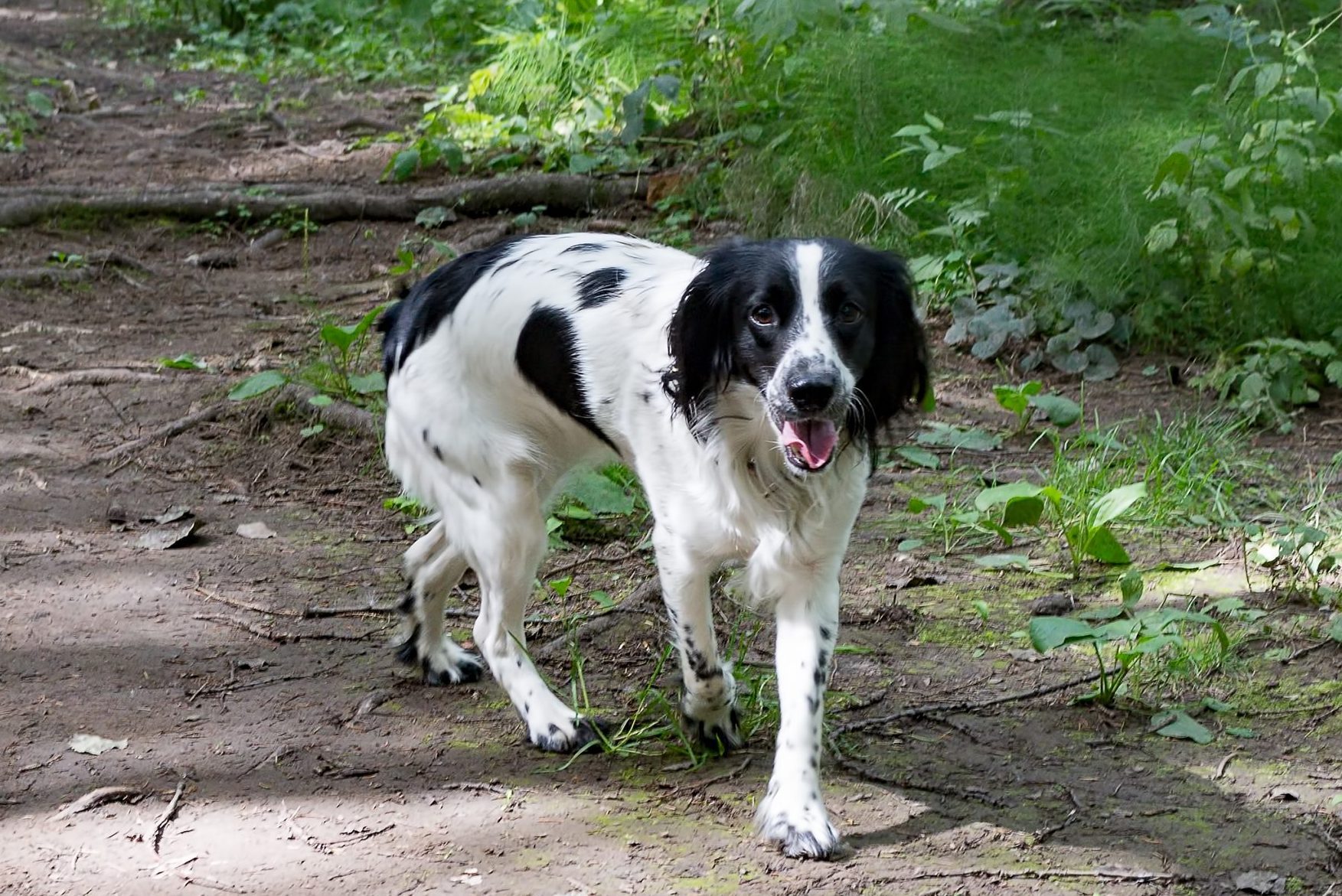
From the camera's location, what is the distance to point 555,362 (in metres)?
3.55

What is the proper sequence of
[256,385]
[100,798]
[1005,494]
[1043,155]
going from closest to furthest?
[100,798]
[1005,494]
[256,385]
[1043,155]

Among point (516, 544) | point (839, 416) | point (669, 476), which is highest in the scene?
point (839, 416)

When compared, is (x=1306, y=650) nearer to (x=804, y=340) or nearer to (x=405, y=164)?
(x=804, y=340)

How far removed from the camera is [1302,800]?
3217 mm

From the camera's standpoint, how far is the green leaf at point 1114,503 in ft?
14.2

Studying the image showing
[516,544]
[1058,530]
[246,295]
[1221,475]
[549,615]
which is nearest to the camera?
[516,544]

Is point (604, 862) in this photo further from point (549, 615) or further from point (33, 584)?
point (33, 584)

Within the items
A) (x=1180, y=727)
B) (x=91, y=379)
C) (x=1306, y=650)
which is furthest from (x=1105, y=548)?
(x=91, y=379)

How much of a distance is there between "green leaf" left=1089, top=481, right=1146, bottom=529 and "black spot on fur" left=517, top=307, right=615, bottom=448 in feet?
5.61

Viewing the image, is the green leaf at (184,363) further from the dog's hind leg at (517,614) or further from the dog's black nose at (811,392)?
the dog's black nose at (811,392)

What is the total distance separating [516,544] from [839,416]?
1047 millimetres

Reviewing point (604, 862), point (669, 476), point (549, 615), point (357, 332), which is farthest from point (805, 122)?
point (604, 862)

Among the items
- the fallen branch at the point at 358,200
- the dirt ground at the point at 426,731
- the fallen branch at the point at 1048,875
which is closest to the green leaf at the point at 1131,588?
the dirt ground at the point at 426,731

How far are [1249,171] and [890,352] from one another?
9.95ft
